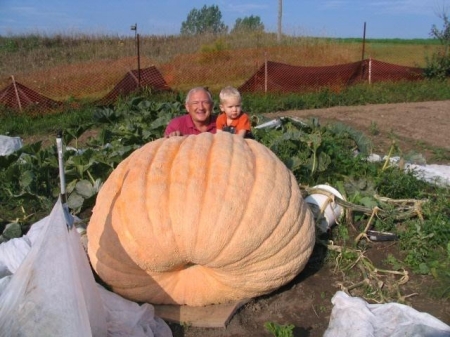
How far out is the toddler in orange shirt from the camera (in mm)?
4574

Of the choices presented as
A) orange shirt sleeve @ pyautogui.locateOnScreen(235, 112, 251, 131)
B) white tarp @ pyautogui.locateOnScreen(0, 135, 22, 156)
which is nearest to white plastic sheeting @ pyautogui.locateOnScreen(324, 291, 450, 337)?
orange shirt sleeve @ pyautogui.locateOnScreen(235, 112, 251, 131)

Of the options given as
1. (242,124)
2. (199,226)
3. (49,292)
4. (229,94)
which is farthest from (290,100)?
(49,292)

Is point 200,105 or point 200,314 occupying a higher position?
point 200,105

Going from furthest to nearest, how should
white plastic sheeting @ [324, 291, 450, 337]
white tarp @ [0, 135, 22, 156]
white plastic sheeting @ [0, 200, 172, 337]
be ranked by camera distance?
white tarp @ [0, 135, 22, 156]
white plastic sheeting @ [324, 291, 450, 337]
white plastic sheeting @ [0, 200, 172, 337]

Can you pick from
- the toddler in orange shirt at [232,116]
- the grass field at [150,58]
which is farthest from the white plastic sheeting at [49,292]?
the grass field at [150,58]

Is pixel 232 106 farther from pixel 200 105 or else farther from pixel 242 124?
pixel 200 105

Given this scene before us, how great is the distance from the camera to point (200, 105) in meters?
4.33

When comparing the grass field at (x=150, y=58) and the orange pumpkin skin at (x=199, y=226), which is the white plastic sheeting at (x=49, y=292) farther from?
the grass field at (x=150, y=58)

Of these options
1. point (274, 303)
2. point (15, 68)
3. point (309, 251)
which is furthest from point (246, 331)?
point (15, 68)

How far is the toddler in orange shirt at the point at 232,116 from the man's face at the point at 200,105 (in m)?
0.22

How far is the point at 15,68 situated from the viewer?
17.8m

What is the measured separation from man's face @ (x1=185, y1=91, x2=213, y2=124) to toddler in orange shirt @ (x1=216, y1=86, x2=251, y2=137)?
219mm

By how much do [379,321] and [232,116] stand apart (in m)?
2.48

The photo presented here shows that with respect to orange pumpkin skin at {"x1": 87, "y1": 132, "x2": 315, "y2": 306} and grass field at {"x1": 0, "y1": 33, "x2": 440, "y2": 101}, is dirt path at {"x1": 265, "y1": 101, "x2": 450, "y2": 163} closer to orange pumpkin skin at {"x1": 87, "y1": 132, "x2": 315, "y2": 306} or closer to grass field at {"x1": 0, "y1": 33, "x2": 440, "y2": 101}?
grass field at {"x1": 0, "y1": 33, "x2": 440, "y2": 101}
